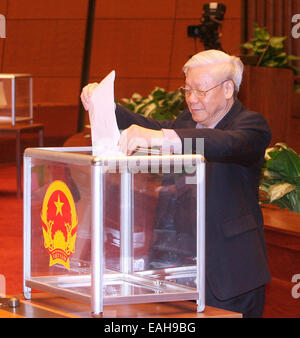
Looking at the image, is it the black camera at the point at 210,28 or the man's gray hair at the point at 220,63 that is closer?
the man's gray hair at the point at 220,63

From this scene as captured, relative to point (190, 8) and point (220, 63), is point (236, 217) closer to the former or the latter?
point (220, 63)

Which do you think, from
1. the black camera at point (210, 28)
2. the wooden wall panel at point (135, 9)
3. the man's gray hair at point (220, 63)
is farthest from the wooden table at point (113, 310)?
the wooden wall panel at point (135, 9)

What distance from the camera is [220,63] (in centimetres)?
170

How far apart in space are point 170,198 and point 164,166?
0.30 feet

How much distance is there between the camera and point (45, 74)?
9.85 meters

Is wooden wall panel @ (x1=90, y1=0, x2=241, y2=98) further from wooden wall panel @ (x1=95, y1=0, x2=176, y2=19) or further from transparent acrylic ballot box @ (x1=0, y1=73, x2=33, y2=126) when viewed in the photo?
transparent acrylic ballot box @ (x1=0, y1=73, x2=33, y2=126)

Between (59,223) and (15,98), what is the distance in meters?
5.13

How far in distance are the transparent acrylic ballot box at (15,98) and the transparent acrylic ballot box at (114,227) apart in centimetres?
492

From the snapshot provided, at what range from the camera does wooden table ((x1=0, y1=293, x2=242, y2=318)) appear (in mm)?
1292

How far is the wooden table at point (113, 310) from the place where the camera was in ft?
4.24

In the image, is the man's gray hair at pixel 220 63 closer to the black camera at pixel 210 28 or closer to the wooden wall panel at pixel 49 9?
the black camera at pixel 210 28

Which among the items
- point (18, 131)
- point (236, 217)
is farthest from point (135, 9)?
point (236, 217)
